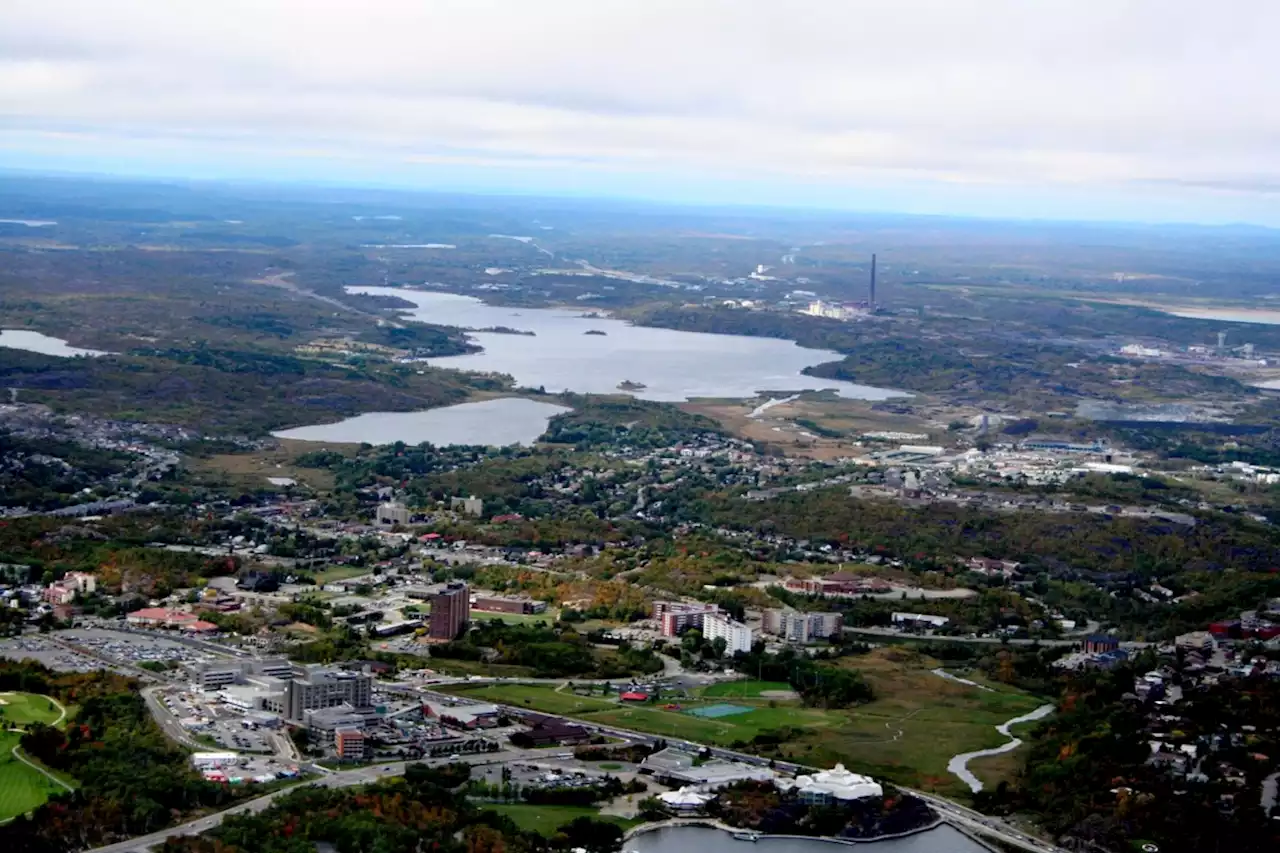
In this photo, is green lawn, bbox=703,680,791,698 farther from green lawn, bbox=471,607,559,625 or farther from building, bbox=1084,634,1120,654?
building, bbox=1084,634,1120,654

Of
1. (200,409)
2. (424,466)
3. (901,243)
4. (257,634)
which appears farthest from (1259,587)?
(901,243)

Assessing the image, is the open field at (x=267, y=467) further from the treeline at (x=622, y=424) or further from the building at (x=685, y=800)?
the building at (x=685, y=800)

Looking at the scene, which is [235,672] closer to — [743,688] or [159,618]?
[159,618]

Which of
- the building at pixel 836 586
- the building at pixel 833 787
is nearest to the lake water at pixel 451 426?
the building at pixel 836 586

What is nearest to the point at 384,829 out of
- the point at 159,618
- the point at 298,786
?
the point at 298,786

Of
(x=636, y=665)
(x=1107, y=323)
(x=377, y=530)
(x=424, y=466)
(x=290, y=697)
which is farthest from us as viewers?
(x=1107, y=323)

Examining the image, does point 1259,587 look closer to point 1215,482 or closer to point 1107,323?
point 1215,482
